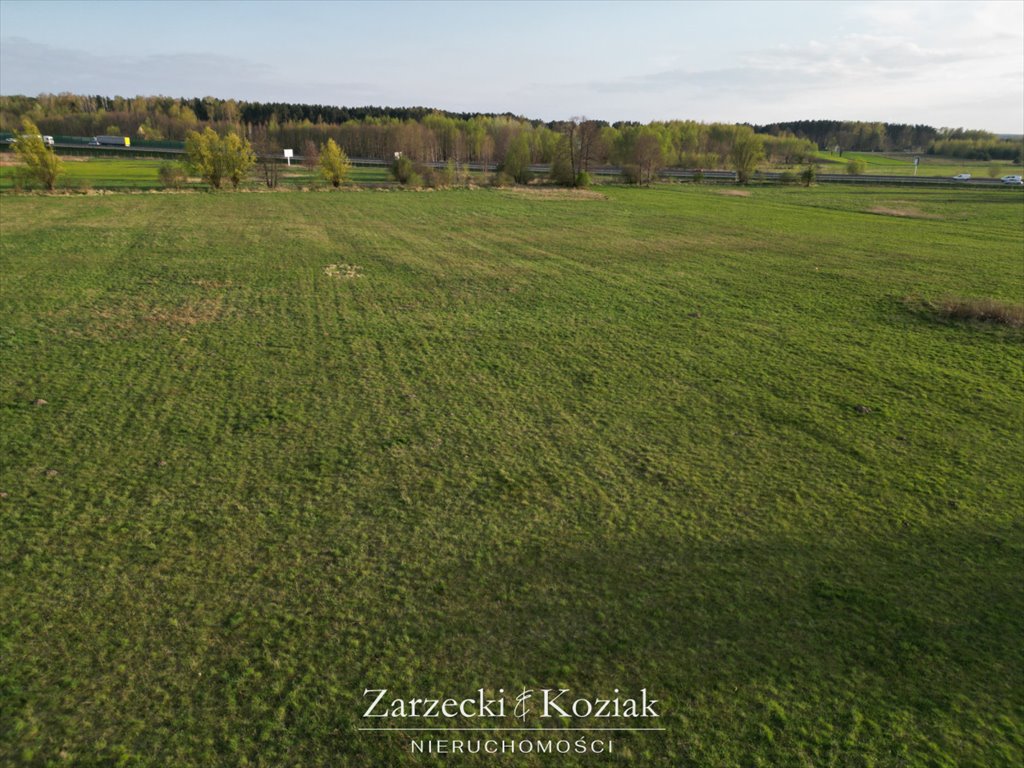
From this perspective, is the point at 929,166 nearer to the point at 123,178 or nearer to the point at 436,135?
the point at 436,135

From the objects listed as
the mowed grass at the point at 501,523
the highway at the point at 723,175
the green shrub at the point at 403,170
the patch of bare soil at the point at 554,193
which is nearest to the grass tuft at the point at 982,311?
the mowed grass at the point at 501,523

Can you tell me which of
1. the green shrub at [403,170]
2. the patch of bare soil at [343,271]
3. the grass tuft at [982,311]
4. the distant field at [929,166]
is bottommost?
the grass tuft at [982,311]

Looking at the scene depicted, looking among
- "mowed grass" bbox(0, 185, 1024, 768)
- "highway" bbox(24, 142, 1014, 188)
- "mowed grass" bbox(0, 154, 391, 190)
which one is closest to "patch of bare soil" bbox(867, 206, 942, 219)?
"mowed grass" bbox(0, 185, 1024, 768)

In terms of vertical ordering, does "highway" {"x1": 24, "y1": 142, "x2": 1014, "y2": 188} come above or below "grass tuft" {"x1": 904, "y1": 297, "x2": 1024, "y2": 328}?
above

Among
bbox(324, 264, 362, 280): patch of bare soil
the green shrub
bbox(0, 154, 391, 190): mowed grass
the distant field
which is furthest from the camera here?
the distant field

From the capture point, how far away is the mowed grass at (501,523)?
22.0 feet

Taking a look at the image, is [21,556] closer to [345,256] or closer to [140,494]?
[140,494]

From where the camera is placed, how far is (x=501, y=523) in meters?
9.84

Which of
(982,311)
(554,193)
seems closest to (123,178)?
(554,193)

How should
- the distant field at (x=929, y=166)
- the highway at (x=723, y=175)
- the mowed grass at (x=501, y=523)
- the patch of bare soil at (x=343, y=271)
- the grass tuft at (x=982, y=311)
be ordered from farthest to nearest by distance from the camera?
the distant field at (x=929, y=166), the highway at (x=723, y=175), the patch of bare soil at (x=343, y=271), the grass tuft at (x=982, y=311), the mowed grass at (x=501, y=523)

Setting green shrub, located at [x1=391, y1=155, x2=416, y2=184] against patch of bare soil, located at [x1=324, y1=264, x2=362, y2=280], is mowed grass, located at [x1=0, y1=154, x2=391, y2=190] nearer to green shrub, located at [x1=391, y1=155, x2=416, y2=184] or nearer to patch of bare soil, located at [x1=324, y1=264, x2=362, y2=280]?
green shrub, located at [x1=391, y1=155, x2=416, y2=184]

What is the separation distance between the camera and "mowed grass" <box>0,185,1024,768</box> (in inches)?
263

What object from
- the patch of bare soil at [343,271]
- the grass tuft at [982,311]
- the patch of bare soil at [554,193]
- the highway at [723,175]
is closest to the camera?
the grass tuft at [982,311]

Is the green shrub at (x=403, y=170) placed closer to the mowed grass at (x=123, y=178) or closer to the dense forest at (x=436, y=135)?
the mowed grass at (x=123, y=178)
